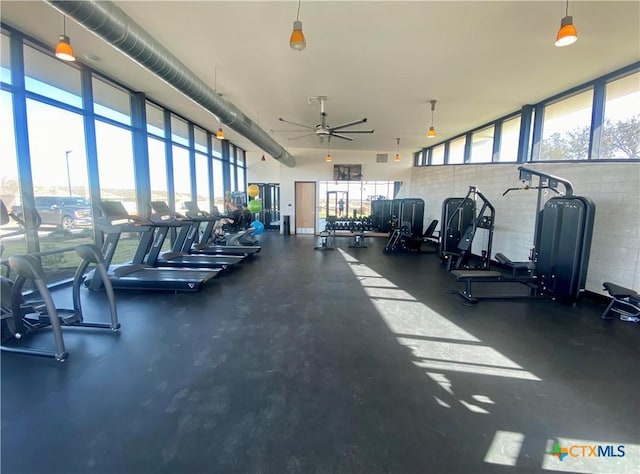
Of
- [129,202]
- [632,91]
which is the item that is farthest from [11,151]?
[632,91]

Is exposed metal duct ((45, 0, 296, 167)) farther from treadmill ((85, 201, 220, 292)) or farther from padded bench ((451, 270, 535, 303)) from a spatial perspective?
padded bench ((451, 270, 535, 303))

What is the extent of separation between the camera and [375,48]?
3.84m

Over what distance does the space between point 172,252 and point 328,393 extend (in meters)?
4.98

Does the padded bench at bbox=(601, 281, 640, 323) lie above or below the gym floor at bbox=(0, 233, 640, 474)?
above

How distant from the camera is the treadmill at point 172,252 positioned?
4.93 meters

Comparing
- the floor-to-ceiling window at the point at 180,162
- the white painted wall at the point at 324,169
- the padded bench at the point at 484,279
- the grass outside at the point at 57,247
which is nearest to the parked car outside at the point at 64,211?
the grass outside at the point at 57,247

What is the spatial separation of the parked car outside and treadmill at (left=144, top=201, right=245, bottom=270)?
3.40ft

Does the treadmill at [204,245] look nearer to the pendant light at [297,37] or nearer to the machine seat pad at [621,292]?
the pendant light at [297,37]

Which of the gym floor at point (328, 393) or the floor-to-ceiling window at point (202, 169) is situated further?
the floor-to-ceiling window at point (202, 169)

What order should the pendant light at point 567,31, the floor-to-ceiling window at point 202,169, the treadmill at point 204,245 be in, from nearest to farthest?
the pendant light at point 567,31, the treadmill at point 204,245, the floor-to-ceiling window at point 202,169

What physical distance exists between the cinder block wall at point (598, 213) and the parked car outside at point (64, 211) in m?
8.11

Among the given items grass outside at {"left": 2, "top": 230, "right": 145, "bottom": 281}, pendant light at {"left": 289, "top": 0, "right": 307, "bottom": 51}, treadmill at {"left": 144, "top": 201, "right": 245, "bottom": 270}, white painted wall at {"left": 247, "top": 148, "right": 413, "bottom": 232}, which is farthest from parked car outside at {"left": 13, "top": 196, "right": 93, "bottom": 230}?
white painted wall at {"left": 247, "top": 148, "right": 413, "bottom": 232}

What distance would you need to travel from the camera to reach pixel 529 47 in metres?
3.72

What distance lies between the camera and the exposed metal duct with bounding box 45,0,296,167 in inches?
95.7
